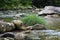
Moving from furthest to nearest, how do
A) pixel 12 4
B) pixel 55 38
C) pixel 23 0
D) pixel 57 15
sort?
pixel 23 0
pixel 12 4
pixel 57 15
pixel 55 38

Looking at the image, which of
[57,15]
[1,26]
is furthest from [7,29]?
[57,15]

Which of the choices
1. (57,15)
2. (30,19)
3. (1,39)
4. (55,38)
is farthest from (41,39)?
(57,15)

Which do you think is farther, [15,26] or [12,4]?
[12,4]

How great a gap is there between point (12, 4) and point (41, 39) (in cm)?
1763

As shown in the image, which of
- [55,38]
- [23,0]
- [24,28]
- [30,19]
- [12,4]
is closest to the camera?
[55,38]

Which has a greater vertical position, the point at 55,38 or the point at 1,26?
the point at 1,26

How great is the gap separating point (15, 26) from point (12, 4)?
1528 centimetres

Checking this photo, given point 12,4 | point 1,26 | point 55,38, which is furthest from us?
point 12,4

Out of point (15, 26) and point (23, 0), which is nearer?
point (15, 26)

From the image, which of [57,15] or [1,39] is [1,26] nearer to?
[1,39]

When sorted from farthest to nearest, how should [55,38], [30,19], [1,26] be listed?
1. [30,19]
2. [1,26]
3. [55,38]

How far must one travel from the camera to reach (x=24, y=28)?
998 cm

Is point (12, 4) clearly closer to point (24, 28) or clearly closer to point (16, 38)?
point (24, 28)

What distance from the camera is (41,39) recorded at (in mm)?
7883
